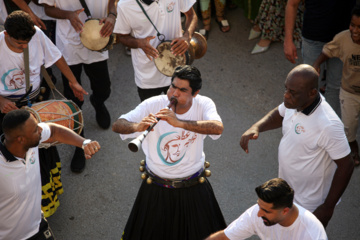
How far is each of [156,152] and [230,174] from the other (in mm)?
1713

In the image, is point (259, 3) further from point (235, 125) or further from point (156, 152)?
point (156, 152)

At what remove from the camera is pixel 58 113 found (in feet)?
15.2

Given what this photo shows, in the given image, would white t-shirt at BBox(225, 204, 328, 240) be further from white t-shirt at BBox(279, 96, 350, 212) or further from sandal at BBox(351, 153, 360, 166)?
sandal at BBox(351, 153, 360, 166)

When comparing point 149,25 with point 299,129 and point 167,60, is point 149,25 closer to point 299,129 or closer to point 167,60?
point 167,60

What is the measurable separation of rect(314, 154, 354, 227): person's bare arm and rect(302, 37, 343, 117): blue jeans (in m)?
1.91

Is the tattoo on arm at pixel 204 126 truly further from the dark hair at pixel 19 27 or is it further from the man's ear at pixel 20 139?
the dark hair at pixel 19 27

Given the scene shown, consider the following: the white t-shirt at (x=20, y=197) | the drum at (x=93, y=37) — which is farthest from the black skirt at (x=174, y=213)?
the drum at (x=93, y=37)

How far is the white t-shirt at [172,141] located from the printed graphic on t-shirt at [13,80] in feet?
4.53

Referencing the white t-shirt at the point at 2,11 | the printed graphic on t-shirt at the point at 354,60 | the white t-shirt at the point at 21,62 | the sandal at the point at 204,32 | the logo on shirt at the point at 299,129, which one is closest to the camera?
the logo on shirt at the point at 299,129

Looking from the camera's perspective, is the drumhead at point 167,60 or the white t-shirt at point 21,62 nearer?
the white t-shirt at point 21,62

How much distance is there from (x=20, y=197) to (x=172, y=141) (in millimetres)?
1210

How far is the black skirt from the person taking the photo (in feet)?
13.9

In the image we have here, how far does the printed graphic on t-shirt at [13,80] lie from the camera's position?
15.5 feet

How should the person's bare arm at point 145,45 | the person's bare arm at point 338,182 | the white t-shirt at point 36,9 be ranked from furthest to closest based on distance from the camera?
the white t-shirt at point 36,9 → the person's bare arm at point 145,45 → the person's bare arm at point 338,182
